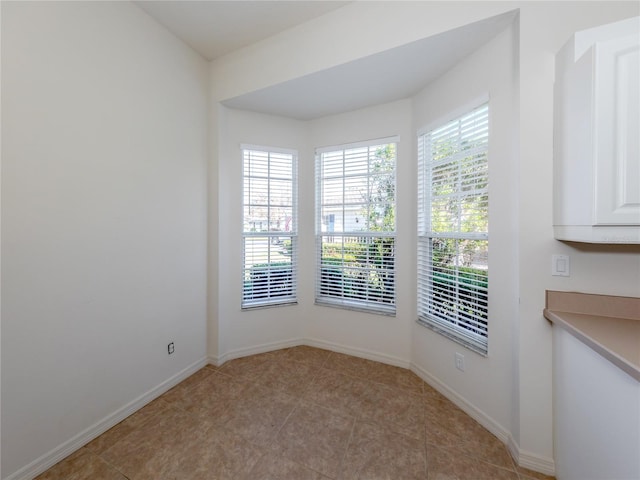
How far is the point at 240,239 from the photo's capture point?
107 inches

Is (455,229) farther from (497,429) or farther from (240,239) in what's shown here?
(240,239)

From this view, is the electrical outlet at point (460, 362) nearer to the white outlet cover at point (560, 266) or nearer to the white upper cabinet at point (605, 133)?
the white outlet cover at point (560, 266)

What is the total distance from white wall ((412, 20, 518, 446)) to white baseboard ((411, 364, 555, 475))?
0.01 m

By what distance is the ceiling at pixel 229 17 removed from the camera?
1913 millimetres

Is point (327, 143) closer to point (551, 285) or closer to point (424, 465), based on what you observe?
point (551, 285)

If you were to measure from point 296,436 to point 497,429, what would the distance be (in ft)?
4.35

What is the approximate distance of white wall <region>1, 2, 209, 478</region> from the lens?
4.41 ft

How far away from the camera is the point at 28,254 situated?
4.52ft

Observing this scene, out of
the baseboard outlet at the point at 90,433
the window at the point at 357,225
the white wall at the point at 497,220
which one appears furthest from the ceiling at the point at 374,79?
the baseboard outlet at the point at 90,433

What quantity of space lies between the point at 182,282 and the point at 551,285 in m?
2.72

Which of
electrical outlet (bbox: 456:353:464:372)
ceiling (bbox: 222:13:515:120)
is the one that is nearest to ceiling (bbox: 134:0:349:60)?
ceiling (bbox: 222:13:515:120)

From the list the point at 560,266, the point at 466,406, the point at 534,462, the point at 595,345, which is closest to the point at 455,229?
the point at 560,266

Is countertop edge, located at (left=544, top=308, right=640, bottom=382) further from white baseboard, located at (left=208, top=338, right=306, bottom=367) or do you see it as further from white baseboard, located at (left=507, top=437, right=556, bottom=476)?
white baseboard, located at (left=208, top=338, right=306, bottom=367)

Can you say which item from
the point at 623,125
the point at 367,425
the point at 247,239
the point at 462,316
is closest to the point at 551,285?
the point at 462,316
